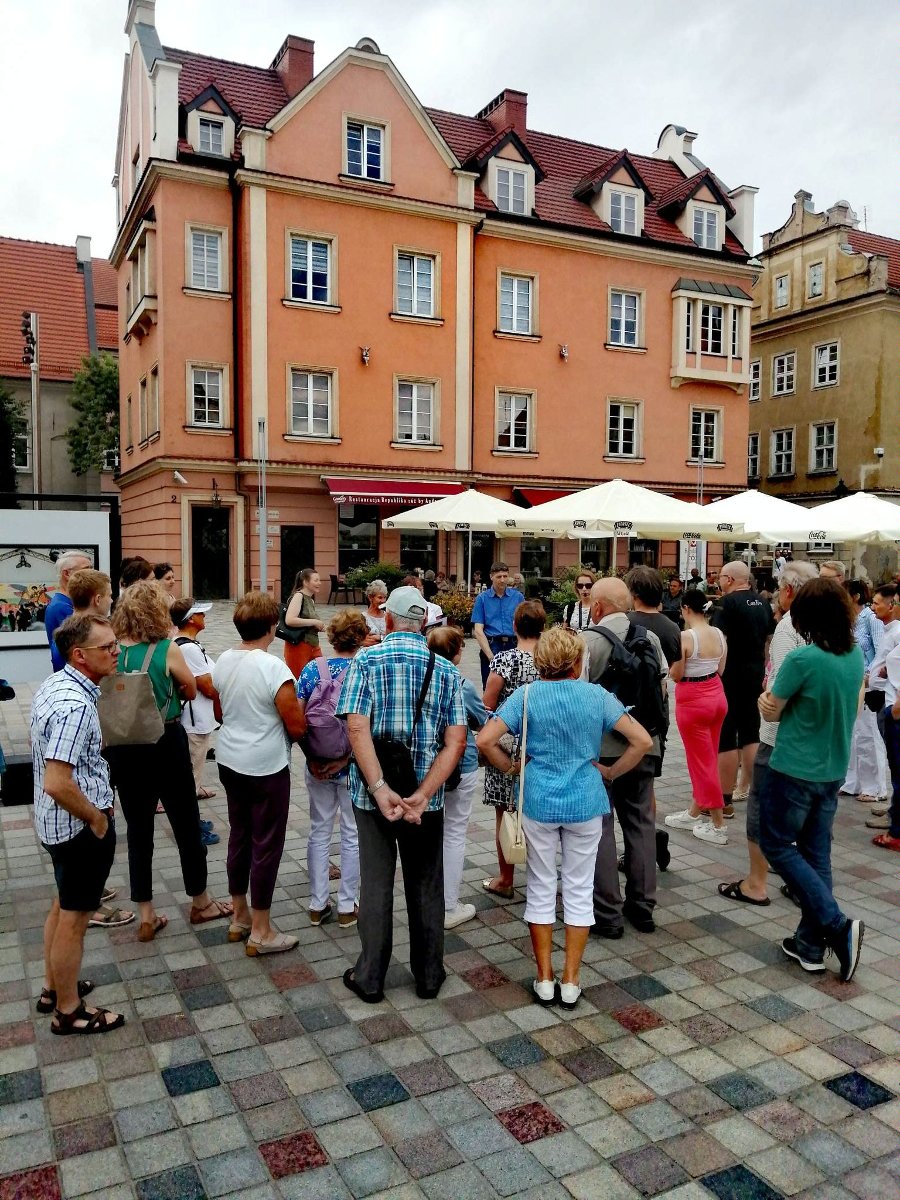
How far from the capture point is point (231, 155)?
23859mm

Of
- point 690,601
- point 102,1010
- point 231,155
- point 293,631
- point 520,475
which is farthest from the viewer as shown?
point 520,475

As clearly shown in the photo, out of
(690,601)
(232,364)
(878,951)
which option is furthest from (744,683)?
(232,364)

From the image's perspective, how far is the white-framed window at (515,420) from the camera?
89.8ft

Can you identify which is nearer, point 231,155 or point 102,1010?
point 102,1010

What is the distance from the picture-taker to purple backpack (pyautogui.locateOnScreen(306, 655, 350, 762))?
5062mm

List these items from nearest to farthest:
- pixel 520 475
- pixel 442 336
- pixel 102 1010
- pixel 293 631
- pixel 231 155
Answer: pixel 102 1010 < pixel 293 631 < pixel 231 155 < pixel 442 336 < pixel 520 475

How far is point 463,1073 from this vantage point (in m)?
3.77

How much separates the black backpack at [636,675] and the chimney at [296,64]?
1017 inches

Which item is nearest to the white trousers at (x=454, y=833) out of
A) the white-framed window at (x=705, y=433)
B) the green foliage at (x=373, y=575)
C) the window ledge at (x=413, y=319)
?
the green foliage at (x=373, y=575)

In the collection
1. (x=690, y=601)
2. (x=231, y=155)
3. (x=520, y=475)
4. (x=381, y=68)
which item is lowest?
(x=690, y=601)

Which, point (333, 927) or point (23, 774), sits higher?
point (23, 774)

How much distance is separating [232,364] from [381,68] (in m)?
9.19

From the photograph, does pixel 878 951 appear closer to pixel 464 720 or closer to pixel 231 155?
pixel 464 720

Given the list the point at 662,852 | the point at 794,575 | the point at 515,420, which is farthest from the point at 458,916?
the point at 515,420
